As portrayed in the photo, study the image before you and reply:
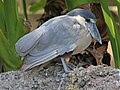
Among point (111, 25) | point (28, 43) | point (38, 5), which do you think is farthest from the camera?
point (38, 5)

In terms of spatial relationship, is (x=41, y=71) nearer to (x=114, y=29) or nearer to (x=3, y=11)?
(x=114, y=29)

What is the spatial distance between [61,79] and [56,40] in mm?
119

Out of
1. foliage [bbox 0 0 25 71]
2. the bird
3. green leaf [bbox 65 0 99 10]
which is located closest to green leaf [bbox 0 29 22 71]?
foliage [bbox 0 0 25 71]

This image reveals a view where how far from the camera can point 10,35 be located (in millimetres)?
1813

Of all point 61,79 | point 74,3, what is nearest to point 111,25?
point 74,3

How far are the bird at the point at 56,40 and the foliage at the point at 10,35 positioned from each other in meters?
0.43

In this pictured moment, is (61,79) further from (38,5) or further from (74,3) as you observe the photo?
(38,5)

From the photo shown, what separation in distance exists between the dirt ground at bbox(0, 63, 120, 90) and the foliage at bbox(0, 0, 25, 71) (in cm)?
35

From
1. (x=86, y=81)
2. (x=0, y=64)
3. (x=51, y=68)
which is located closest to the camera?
(x=86, y=81)

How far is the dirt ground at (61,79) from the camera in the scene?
4.05 ft

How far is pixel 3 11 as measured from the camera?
6.24 feet

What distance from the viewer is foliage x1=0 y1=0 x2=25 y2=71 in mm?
1729

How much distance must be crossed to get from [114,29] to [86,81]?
535 millimetres

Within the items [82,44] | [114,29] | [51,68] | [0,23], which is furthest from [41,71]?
[0,23]
